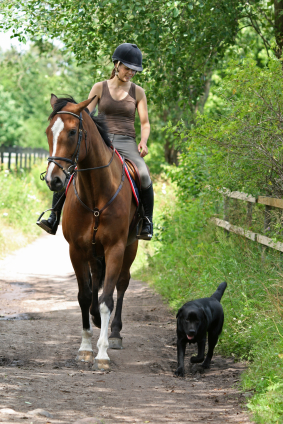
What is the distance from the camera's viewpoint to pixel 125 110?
6156 mm

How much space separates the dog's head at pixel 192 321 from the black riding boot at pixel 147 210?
112 cm

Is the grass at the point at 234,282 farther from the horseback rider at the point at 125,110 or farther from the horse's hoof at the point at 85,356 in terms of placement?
the horse's hoof at the point at 85,356

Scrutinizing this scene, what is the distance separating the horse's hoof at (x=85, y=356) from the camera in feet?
18.7

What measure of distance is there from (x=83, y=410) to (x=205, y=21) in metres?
7.82

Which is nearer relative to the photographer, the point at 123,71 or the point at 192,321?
the point at 192,321

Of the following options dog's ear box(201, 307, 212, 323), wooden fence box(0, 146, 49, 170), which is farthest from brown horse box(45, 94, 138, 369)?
wooden fence box(0, 146, 49, 170)

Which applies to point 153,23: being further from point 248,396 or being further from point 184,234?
point 248,396

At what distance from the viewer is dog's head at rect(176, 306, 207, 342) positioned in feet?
18.3

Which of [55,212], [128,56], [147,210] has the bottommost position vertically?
[55,212]

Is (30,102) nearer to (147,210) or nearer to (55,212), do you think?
(55,212)

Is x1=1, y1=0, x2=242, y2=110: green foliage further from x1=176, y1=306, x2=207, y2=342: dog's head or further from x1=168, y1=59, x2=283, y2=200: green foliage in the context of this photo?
x1=176, y1=306, x2=207, y2=342: dog's head

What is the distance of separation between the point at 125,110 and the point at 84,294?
210 centimetres

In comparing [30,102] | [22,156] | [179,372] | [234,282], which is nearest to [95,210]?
[179,372]

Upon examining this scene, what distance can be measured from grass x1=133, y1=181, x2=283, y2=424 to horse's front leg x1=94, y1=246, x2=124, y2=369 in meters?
1.35
